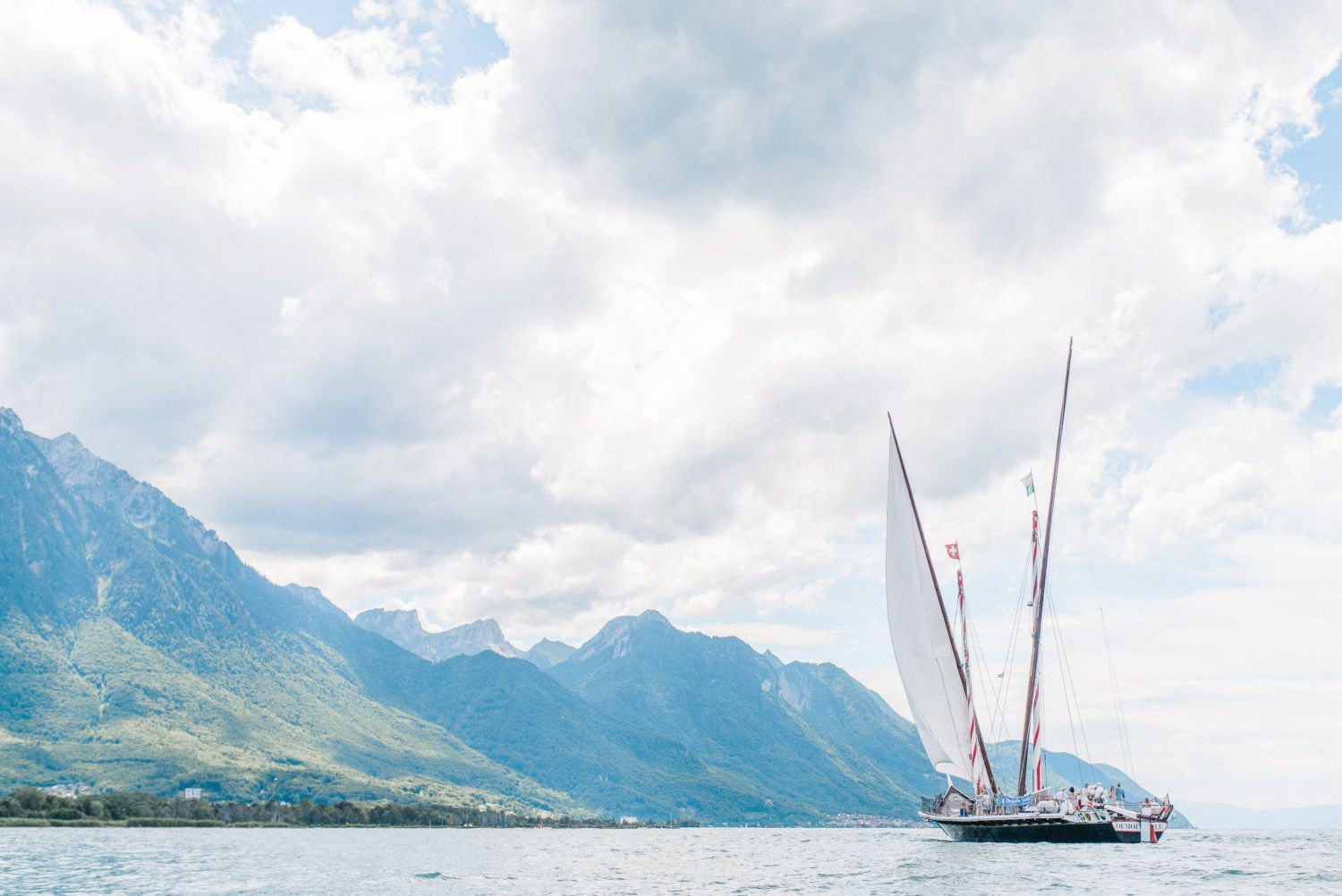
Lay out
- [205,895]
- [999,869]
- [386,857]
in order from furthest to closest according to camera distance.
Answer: [386,857]
[999,869]
[205,895]

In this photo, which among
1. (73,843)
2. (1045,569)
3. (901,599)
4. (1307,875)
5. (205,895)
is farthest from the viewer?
(73,843)

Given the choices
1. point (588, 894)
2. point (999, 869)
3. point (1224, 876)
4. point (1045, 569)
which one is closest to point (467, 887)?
point (588, 894)

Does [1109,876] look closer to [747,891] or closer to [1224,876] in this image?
[1224,876]

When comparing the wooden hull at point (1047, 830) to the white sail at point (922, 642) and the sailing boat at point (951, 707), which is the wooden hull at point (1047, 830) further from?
the white sail at point (922, 642)

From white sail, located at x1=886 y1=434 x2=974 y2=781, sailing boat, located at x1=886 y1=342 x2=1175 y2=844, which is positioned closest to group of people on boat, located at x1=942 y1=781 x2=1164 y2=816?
sailing boat, located at x1=886 y1=342 x2=1175 y2=844

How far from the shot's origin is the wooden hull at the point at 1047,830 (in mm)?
84938

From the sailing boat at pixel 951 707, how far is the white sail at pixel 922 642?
8 cm

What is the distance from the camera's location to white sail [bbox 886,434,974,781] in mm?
84625

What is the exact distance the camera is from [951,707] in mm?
85625

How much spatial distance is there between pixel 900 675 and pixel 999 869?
2056 centimetres

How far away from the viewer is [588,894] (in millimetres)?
59375

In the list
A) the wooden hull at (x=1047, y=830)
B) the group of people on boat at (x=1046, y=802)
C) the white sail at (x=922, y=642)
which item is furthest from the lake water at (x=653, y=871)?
the white sail at (x=922, y=642)

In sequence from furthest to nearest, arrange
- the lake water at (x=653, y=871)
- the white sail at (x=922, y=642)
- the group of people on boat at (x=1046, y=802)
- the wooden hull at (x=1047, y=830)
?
the group of people on boat at (x=1046, y=802)
the wooden hull at (x=1047, y=830)
the white sail at (x=922, y=642)
the lake water at (x=653, y=871)

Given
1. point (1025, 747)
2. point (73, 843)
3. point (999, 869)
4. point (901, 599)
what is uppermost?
point (901, 599)
